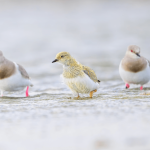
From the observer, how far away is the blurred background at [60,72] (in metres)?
3.13

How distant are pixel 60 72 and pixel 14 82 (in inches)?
149

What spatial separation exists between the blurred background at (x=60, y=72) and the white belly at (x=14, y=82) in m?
0.20

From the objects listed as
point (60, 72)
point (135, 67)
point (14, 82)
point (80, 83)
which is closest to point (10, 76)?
point (14, 82)

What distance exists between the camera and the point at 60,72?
9.68 metres

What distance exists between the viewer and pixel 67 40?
15.8m

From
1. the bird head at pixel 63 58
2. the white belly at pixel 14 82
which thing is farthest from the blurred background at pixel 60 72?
the bird head at pixel 63 58

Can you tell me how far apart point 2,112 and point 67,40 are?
38.4 ft

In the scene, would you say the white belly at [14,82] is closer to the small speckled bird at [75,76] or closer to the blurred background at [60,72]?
the blurred background at [60,72]

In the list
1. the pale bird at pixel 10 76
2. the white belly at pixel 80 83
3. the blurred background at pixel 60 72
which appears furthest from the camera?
the pale bird at pixel 10 76

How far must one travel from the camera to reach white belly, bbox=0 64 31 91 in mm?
5887

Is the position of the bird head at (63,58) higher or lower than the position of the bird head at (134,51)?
lower

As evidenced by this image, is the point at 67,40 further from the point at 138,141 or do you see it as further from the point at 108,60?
the point at 138,141

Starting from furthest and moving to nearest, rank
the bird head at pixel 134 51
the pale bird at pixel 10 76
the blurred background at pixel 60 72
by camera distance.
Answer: the bird head at pixel 134 51
the pale bird at pixel 10 76
the blurred background at pixel 60 72

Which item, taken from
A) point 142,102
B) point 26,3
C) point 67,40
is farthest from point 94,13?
point 142,102
